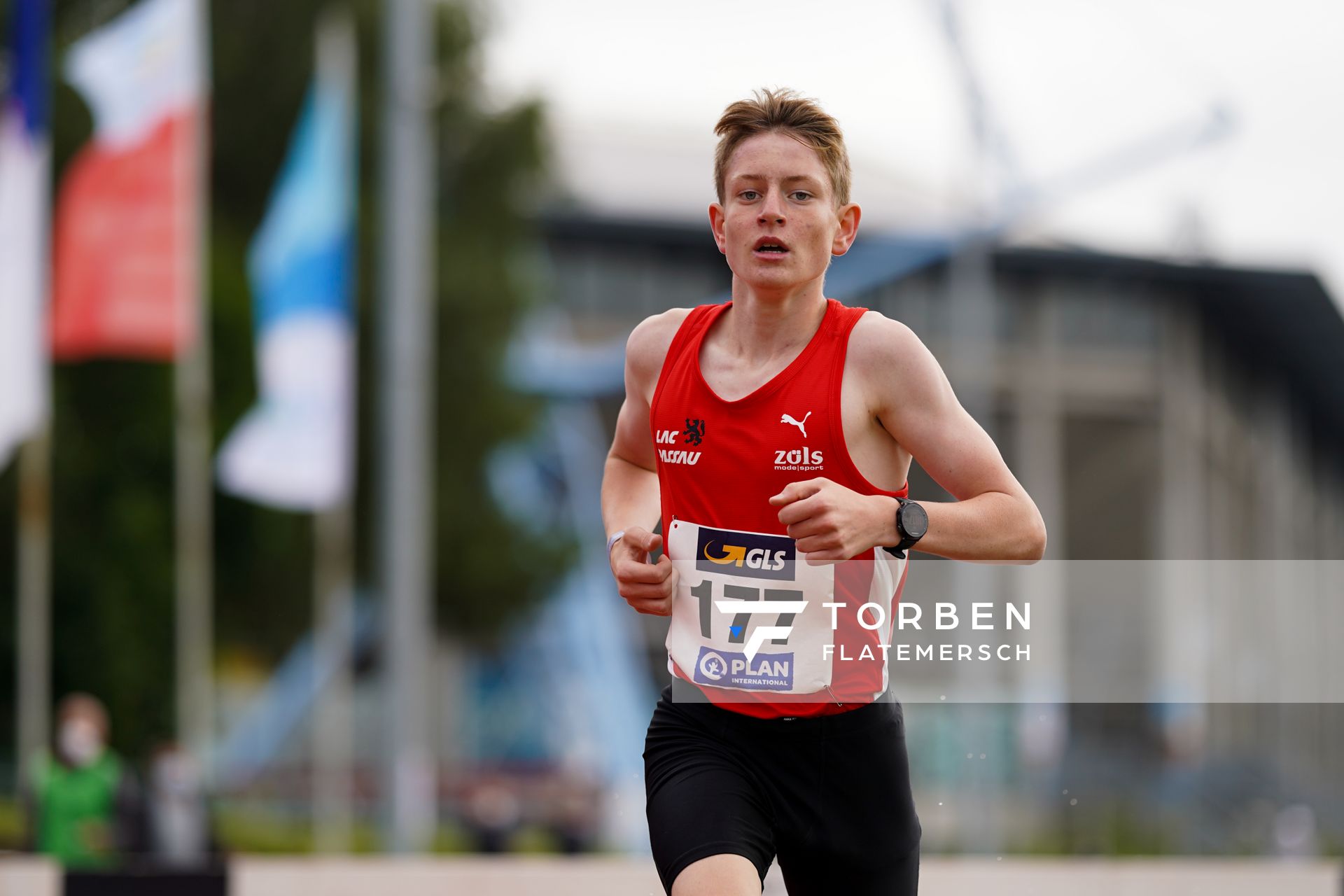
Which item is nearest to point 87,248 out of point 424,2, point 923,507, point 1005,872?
point 424,2

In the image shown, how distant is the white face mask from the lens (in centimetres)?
1170

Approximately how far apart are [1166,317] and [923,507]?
3904 cm

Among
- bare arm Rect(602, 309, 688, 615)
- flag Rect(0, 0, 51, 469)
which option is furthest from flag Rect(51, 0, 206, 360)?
bare arm Rect(602, 309, 688, 615)

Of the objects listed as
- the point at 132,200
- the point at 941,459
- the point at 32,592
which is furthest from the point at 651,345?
the point at 32,592

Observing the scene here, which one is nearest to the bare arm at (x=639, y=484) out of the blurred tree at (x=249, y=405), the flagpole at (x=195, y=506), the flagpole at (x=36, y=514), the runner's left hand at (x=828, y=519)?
the runner's left hand at (x=828, y=519)

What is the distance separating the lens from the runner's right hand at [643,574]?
11.8 feet

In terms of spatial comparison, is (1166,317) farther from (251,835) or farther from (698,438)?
(698,438)

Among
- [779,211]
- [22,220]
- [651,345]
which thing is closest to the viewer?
[779,211]

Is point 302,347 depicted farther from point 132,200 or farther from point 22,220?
point 22,220

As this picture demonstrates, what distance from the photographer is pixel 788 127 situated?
354cm

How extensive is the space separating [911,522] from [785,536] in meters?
0.32

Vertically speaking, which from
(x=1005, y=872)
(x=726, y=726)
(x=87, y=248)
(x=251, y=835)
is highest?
(x=87, y=248)

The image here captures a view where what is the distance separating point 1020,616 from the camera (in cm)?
483

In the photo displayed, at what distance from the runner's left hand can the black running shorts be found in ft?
1.79
